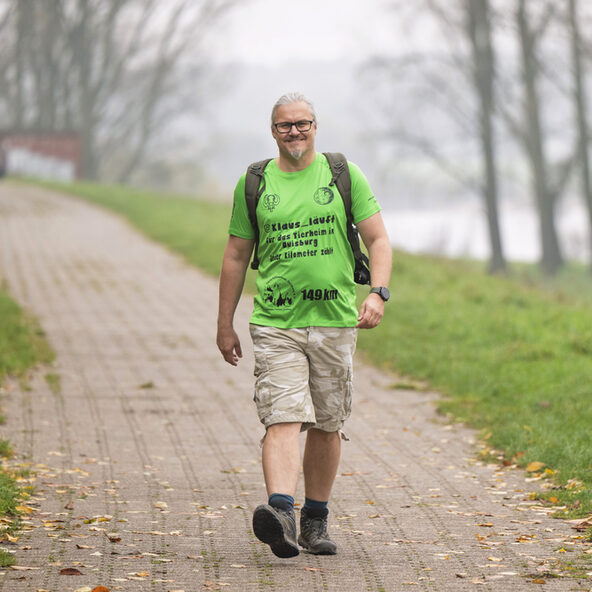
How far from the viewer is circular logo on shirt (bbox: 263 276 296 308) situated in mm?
4699

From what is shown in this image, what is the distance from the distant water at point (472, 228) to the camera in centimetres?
3128

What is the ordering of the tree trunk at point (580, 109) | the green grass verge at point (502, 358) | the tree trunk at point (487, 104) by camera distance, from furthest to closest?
the tree trunk at point (487, 104) → the tree trunk at point (580, 109) → the green grass verge at point (502, 358)

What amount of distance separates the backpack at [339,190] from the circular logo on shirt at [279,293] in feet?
0.47

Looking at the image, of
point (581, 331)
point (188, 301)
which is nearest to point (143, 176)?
point (188, 301)

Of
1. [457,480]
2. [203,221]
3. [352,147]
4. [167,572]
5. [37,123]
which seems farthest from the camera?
[37,123]

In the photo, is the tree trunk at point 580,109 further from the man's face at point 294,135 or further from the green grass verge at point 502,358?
the man's face at point 294,135

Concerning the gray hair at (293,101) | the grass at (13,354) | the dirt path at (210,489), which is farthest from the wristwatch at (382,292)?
the grass at (13,354)

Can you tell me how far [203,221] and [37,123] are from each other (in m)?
26.2

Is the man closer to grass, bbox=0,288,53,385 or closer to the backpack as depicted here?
the backpack

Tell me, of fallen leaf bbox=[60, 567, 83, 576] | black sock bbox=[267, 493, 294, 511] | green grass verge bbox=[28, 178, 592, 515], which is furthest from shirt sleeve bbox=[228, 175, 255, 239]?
green grass verge bbox=[28, 178, 592, 515]

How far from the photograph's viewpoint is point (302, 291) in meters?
4.69

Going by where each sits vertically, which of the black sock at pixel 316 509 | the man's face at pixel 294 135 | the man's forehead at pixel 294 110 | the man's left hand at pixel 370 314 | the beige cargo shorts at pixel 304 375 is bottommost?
the black sock at pixel 316 509

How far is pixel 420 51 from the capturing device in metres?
30.5

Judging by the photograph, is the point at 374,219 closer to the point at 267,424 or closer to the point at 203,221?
the point at 267,424
